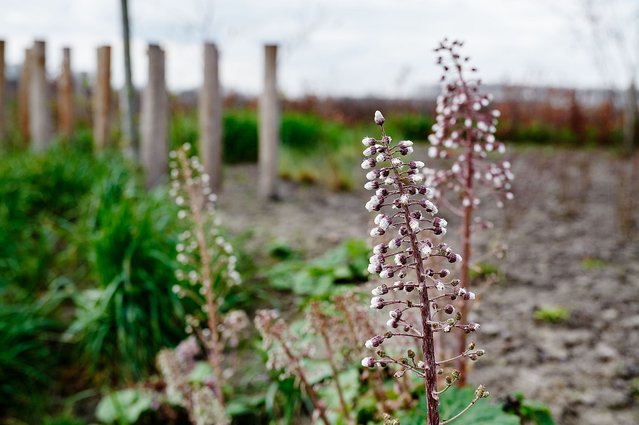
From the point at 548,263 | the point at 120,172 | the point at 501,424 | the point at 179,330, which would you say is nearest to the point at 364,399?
the point at 501,424

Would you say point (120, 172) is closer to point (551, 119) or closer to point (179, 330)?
point (179, 330)

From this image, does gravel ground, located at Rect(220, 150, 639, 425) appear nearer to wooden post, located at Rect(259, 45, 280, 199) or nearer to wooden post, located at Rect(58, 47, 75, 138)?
wooden post, located at Rect(259, 45, 280, 199)

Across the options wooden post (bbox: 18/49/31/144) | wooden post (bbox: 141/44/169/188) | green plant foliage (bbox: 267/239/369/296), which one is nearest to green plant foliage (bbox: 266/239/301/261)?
green plant foliage (bbox: 267/239/369/296)

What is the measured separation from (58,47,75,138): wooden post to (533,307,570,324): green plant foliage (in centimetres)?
728

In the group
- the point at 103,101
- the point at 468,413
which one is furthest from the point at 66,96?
the point at 468,413

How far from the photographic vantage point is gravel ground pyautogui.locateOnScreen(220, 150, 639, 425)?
3248 millimetres

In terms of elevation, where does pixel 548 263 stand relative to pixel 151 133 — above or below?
below

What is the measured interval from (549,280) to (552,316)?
0.84 meters

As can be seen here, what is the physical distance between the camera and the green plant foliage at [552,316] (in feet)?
13.1

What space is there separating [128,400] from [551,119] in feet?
49.0

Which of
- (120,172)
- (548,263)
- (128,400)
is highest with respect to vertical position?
(120,172)

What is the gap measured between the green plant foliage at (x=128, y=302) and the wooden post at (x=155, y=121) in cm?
221

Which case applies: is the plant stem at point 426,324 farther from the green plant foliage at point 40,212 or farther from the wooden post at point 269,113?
the wooden post at point 269,113

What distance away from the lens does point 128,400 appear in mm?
3531
